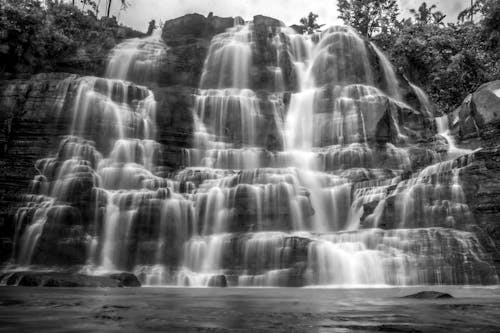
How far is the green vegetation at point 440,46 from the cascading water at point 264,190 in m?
3.04

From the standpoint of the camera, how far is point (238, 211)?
65.5 ft

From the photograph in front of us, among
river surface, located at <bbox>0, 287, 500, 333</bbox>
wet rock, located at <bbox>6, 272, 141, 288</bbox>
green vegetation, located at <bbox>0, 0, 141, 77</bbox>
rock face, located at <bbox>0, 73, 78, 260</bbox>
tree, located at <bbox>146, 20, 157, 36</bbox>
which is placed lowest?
river surface, located at <bbox>0, 287, 500, 333</bbox>

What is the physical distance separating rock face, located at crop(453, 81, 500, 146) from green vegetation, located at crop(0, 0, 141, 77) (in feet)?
82.6

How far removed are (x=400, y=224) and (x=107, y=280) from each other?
37.4 feet

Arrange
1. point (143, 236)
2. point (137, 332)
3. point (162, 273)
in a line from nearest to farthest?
1. point (137, 332)
2. point (162, 273)
3. point (143, 236)

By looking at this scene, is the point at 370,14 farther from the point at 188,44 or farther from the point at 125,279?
the point at 125,279

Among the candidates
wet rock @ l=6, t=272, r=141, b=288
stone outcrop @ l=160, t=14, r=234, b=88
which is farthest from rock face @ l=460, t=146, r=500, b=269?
stone outcrop @ l=160, t=14, r=234, b=88

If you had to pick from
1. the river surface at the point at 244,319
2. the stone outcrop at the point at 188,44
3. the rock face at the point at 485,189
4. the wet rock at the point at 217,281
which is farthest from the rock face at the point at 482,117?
the river surface at the point at 244,319

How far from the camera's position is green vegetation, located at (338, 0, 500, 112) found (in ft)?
111

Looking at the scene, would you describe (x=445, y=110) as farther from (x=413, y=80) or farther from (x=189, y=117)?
(x=189, y=117)

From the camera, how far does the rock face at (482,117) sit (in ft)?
79.7

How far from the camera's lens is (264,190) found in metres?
20.3

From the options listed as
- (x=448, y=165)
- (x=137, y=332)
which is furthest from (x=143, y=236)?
(x=137, y=332)

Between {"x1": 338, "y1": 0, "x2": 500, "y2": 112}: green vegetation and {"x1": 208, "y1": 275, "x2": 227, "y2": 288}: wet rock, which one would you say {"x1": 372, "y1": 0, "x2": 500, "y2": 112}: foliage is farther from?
{"x1": 208, "y1": 275, "x2": 227, "y2": 288}: wet rock
